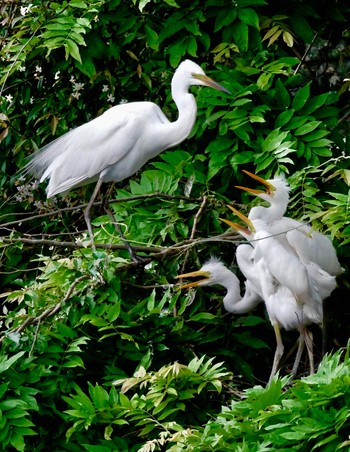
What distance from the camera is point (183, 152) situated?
5828 mm

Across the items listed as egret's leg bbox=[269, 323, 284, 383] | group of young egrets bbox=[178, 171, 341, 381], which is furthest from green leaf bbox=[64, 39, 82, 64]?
egret's leg bbox=[269, 323, 284, 383]

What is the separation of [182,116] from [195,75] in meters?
0.18

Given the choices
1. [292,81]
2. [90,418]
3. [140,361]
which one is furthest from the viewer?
[292,81]

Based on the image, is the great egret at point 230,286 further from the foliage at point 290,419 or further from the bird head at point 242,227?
the foliage at point 290,419

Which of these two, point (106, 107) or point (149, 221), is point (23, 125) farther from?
point (149, 221)

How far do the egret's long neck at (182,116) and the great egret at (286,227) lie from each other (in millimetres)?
500

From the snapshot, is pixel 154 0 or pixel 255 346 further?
pixel 154 0

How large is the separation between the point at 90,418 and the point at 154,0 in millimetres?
2096

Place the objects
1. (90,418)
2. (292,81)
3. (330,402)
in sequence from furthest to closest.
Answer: (292,81)
(90,418)
(330,402)

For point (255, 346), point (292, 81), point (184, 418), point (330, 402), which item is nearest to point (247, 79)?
point (292, 81)

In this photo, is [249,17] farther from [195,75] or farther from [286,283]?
[286,283]

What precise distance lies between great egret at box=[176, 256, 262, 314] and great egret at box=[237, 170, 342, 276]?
249 mm

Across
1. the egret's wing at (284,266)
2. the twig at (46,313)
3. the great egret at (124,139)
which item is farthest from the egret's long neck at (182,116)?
the twig at (46,313)

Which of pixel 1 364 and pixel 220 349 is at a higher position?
pixel 1 364
